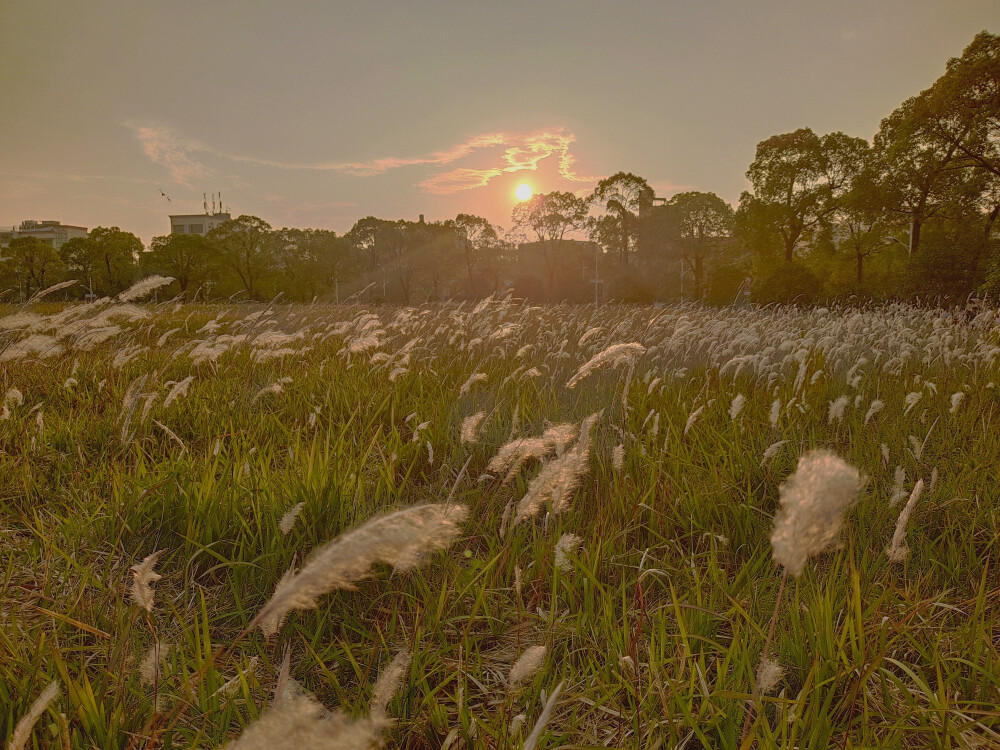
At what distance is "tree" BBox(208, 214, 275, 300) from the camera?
212 ft

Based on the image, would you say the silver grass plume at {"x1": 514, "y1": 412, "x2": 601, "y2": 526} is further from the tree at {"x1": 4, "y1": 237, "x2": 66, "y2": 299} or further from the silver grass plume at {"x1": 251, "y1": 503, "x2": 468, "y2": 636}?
the tree at {"x1": 4, "y1": 237, "x2": 66, "y2": 299}

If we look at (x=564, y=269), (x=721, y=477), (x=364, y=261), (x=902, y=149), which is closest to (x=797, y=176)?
(x=902, y=149)

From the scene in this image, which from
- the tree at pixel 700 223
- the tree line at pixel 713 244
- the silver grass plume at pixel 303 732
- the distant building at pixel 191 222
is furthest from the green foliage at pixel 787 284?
the distant building at pixel 191 222

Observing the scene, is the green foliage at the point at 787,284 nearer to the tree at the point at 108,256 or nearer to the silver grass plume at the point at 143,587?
the silver grass plume at the point at 143,587

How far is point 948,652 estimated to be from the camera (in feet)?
5.32

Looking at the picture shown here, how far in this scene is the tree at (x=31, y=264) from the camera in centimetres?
5647

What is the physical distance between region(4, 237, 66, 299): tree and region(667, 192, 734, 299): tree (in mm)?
67703

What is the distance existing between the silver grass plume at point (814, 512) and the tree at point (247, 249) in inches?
2786

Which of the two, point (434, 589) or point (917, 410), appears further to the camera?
point (917, 410)

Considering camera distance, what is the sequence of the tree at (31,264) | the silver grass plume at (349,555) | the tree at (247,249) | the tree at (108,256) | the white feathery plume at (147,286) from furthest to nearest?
the tree at (247,249), the tree at (108,256), the tree at (31,264), the white feathery plume at (147,286), the silver grass plume at (349,555)

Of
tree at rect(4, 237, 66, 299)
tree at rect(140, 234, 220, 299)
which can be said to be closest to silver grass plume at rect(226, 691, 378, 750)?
tree at rect(140, 234, 220, 299)

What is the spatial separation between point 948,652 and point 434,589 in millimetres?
1635

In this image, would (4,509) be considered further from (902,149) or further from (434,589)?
(902,149)

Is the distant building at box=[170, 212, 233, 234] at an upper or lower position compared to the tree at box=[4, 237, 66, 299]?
upper
